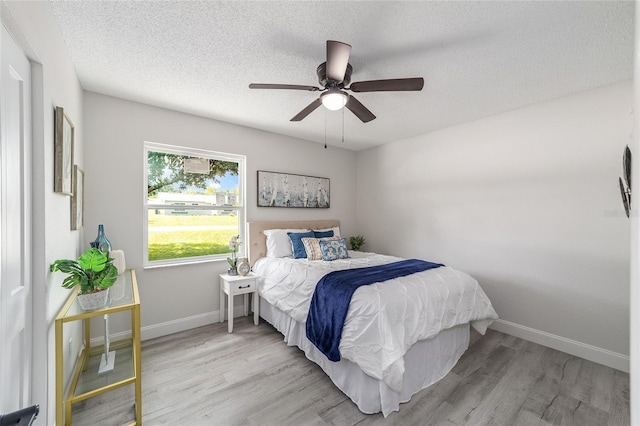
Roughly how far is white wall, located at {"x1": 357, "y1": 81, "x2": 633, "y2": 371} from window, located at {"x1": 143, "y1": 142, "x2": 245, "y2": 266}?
9.05ft

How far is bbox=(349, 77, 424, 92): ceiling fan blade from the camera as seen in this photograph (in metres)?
1.77

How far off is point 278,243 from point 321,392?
186cm

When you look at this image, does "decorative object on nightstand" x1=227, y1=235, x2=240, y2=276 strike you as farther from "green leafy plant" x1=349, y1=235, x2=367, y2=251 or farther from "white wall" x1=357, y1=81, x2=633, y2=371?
"white wall" x1=357, y1=81, x2=633, y2=371

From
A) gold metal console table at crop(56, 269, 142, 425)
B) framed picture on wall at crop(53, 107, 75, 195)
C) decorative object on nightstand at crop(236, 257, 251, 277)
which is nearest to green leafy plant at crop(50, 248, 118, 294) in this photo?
gold metal console table at crop(56, 269, 142, 425)

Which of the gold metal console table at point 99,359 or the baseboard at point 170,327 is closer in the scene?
the gold metal console table at point 99,359

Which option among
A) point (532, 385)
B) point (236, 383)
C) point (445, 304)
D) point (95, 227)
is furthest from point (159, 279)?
point (532, 385)

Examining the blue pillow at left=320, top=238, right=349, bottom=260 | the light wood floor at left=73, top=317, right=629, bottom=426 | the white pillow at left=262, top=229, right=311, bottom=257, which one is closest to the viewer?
the light wood floor at left=73, top=317, right=629, bottom=426

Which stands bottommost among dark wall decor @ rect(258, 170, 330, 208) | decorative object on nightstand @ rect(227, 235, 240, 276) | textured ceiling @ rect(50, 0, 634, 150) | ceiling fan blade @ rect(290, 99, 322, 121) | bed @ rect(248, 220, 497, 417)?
bed @ rect(248, 220, 497, 417)

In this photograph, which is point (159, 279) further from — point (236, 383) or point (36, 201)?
point (36, 201)

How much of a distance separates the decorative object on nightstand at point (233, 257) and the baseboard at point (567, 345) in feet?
10.7

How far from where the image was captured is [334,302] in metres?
2.06

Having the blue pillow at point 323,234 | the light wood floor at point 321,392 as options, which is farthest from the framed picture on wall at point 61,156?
the blue pillow at point 323,234

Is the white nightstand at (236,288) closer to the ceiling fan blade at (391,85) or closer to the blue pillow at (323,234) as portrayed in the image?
the blue pillow at (323,234)

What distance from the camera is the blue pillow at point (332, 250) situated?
330cm
